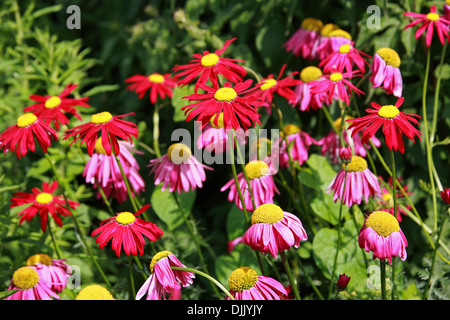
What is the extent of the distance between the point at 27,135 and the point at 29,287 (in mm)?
357

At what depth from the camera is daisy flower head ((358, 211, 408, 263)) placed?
1.03 meters

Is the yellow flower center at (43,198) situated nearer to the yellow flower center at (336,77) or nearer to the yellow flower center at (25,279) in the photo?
the yellow flower center at (25,279)

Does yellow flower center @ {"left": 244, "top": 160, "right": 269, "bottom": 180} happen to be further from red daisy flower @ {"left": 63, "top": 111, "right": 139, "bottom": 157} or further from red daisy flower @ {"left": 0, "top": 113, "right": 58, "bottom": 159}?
red daisy flower @ {"left": 0, "top": 113, "right": 58, "bottom": 159}

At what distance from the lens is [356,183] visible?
1.30m

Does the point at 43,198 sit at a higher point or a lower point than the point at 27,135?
lower

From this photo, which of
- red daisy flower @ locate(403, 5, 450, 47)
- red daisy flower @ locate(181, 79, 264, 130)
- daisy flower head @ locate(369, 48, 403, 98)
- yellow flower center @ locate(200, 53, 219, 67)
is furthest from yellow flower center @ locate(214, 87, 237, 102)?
red daisy flower @ locate(403, 5, 450, 47)

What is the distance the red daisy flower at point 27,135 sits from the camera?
3.94ft

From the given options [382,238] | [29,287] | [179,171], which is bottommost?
[29,287]

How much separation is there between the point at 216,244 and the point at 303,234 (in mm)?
890

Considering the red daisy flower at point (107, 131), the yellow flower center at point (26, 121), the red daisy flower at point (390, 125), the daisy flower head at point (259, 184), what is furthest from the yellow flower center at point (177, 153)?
the red daisy flower at point (390, 125)

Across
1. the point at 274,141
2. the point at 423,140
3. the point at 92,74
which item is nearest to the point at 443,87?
the point at 423,140

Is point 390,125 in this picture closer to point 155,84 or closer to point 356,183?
point 356,183

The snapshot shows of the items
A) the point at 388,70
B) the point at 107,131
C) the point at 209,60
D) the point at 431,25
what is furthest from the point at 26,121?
the point at 431,25
